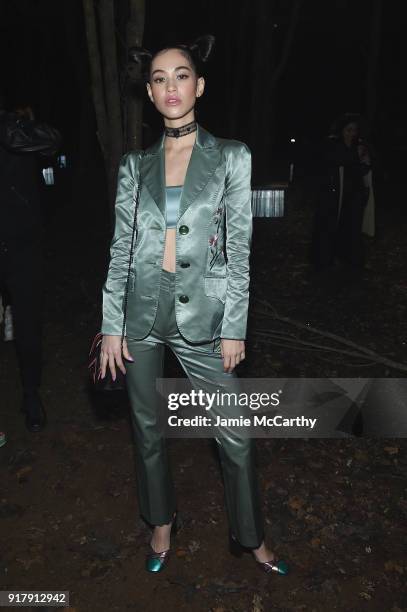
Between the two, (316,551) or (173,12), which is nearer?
(316,551)

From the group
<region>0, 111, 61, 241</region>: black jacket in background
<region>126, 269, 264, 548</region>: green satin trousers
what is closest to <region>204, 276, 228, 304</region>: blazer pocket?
<region>126, 269, 264, 548</region>: green satin trousers

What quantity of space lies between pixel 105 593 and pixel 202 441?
5.51ft

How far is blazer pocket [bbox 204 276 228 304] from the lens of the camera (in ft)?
8.90

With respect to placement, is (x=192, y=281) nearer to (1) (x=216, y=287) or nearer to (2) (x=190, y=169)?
(1) (x=216, y=287)

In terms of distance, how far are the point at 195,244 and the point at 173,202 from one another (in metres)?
0.24

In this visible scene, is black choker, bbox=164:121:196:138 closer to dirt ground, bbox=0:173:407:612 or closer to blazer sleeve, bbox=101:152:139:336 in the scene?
blazer sleeve, bbox=101:152:139:336

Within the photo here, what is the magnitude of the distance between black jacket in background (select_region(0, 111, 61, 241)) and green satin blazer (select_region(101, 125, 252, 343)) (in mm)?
1592

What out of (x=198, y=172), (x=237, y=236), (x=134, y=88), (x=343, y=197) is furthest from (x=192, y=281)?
(x=343, y=197)

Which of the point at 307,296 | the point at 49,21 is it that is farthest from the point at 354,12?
the point at 307,296

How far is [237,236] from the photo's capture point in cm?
267

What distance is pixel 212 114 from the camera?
38000 millimetres

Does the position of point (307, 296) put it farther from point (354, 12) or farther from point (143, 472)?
point (354, 12)

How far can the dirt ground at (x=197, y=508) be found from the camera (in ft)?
10.5

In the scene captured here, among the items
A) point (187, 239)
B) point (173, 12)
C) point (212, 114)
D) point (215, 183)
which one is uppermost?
point (173, 12)
